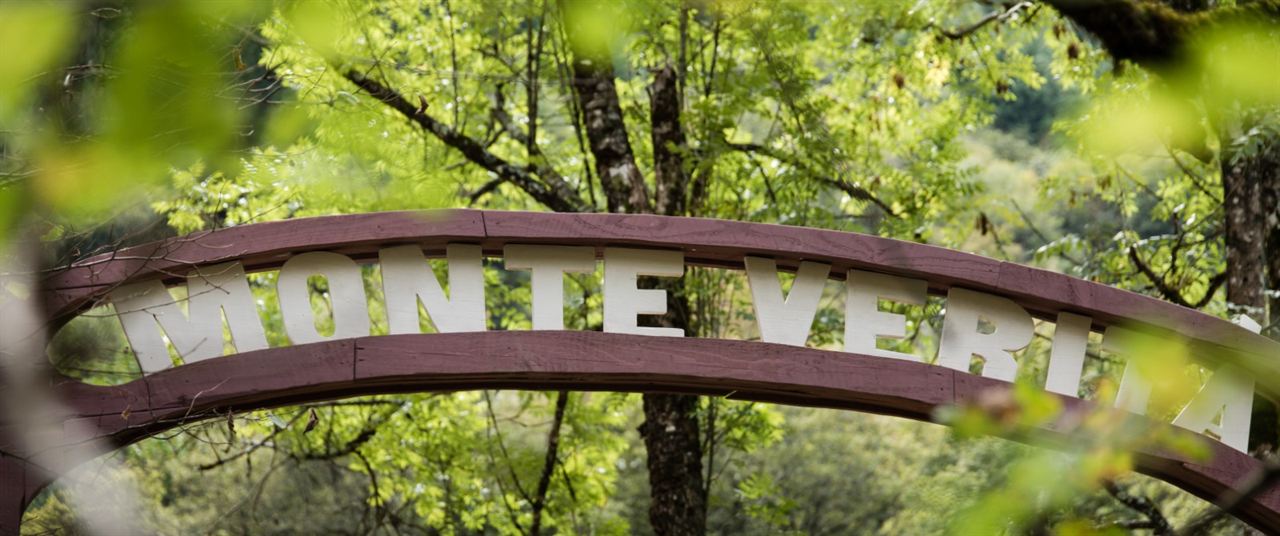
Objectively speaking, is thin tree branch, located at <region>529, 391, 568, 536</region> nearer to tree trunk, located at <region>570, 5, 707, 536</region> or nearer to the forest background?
the forest background

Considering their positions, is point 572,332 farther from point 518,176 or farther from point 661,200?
point 518,176

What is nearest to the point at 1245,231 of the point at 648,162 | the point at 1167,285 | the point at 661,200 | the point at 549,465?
the point at 1167,285

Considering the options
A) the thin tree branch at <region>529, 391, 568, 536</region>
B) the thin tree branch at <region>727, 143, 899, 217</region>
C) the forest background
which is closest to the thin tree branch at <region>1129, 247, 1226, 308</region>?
the forest background

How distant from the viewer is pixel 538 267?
11.3 feet

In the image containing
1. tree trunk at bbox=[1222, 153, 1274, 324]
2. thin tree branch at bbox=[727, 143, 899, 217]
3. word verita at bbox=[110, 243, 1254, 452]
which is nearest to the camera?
word verita at bbox=[110, 243, 1254, 452]

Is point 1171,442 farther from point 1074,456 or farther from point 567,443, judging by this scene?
point 567,443

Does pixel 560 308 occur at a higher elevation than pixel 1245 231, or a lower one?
lower

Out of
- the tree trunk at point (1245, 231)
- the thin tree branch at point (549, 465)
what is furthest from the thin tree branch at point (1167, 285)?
the thin tree branch at point (549, 465)

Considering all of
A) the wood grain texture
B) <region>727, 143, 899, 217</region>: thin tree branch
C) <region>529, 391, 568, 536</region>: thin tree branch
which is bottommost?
<region>529, 391, 568, 536</region>: thin tree branch

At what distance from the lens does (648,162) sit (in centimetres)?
718

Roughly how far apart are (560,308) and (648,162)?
3.81 m

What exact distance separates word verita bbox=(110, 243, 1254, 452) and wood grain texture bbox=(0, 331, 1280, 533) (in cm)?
9

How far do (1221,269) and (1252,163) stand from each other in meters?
2.17

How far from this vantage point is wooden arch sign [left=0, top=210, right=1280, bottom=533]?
325 cm
